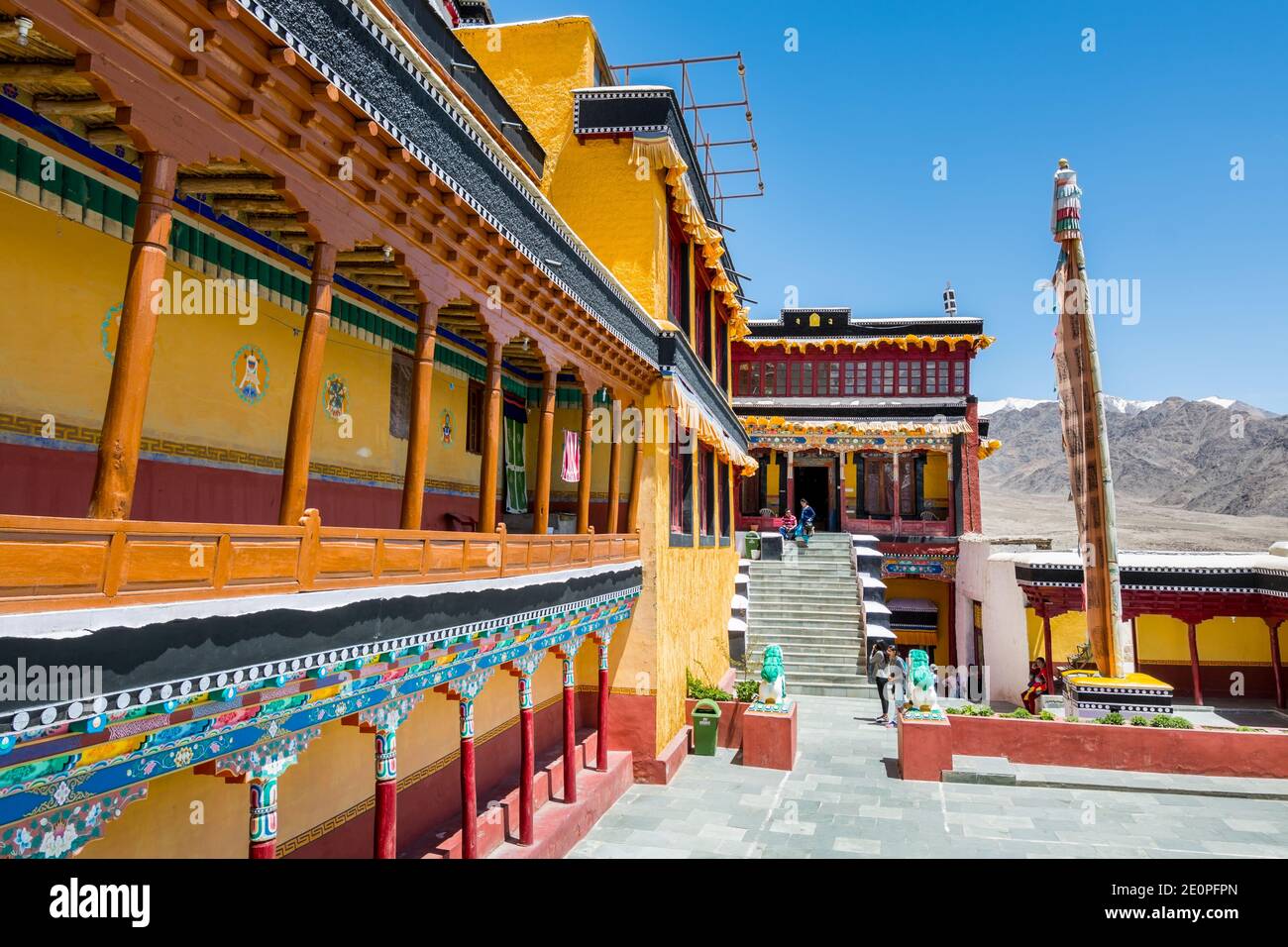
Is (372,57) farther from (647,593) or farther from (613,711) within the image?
(613,711)

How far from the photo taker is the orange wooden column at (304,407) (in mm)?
5398

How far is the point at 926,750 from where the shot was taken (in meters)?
14.4

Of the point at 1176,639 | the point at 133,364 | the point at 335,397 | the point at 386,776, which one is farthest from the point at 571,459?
the point at 1176,639

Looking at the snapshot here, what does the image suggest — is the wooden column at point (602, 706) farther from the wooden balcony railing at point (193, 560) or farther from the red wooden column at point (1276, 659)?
the red wooden column at point (1276, 659)

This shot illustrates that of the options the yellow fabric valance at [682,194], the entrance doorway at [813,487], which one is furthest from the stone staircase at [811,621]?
the entrance doorway at [813,487]

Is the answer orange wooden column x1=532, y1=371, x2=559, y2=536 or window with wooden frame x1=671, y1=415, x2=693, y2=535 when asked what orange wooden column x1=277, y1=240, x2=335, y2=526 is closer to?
orange wooden column x1=532, y1=371, x2=559, y2=536

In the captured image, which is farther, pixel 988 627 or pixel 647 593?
pixel 988 627

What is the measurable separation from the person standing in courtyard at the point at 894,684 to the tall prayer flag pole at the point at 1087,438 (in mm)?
4135

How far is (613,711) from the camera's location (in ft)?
47.1

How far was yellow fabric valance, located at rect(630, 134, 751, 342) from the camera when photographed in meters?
15.1

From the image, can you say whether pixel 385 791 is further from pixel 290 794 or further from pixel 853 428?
pixel 853 428

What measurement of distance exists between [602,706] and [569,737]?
5.93ft
